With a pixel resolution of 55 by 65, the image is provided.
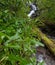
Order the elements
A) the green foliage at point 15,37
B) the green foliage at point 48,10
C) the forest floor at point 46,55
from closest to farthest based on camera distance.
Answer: the green foliage at point 15,37 < the forest floor at point 46,55 < the green foliage at point 48,10

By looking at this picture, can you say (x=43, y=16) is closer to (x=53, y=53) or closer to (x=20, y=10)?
(x=53, y=53)

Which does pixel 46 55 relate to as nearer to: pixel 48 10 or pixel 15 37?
pixel 15 37

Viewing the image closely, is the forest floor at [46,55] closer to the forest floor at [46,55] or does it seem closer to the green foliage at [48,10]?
the forest floor at [46,55]

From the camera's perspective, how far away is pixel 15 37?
203cm

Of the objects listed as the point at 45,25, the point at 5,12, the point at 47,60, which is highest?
the point at 5,12

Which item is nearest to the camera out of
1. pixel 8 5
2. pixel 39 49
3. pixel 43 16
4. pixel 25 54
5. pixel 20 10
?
pixel 25 54

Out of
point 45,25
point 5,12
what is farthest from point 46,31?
point 5,12

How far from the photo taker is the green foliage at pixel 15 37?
196 centimetres

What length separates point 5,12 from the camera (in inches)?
138

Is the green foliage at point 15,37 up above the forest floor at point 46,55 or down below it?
above

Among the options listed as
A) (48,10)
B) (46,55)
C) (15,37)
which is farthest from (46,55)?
(48,10)

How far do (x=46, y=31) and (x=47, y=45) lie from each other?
8.97ft

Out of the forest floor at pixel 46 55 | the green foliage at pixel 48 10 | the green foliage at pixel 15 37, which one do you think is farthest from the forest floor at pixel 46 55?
the green foliage at pixel 48 10

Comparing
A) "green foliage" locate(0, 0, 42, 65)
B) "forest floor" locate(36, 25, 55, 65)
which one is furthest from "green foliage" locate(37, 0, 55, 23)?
"green foliage" locate(0, 0, 42, 65)
